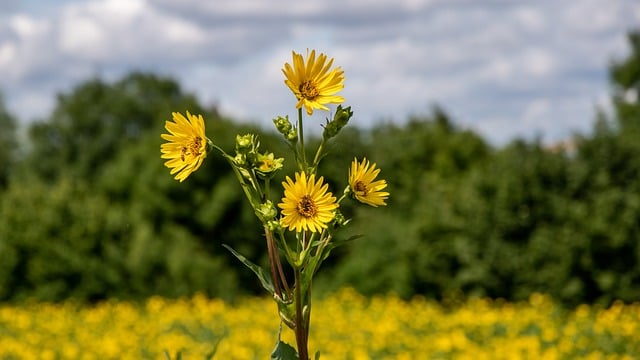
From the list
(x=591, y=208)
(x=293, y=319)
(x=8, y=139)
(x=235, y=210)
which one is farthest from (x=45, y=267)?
(x=8, y=139)

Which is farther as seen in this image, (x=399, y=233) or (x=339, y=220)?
(x=399, y=233)

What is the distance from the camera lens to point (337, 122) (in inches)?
79.3

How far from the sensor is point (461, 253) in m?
10.3

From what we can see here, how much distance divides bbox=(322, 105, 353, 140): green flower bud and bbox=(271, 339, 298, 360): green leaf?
430mm

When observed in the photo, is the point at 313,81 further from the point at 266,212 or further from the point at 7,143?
the point at 7,143

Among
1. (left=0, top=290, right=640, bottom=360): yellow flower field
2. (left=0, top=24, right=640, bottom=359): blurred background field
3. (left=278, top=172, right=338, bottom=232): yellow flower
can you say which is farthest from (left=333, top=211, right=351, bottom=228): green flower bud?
(left=0, top=24, right=640, bottom=359): blurred background field

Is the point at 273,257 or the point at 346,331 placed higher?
the point at 273,257

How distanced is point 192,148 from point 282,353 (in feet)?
1.48

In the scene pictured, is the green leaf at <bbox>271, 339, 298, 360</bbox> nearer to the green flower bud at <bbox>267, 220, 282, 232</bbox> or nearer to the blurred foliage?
the green flower bud at <bbox>267, 220, 282, 232</bbox>

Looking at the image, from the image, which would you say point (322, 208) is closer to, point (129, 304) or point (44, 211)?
point (129, 304)

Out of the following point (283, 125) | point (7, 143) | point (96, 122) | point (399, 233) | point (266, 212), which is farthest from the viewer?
point (7, 143)

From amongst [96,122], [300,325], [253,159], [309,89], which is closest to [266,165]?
[253,159]

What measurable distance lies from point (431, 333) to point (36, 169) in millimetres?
35978

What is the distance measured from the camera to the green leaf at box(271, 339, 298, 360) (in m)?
2.04
